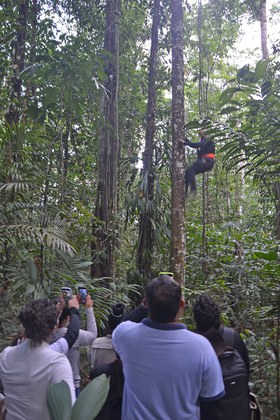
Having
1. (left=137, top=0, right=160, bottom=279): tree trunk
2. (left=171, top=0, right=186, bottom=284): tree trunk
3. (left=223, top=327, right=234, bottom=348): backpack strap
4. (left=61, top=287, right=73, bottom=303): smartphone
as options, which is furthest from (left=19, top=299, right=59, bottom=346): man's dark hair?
(left=137, top=0, right=160, bottom=279): tree trunk

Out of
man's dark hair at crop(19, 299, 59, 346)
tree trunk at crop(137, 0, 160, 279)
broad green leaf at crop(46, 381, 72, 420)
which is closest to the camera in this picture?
broad green leaf at crop(46, 381, 72, 420)

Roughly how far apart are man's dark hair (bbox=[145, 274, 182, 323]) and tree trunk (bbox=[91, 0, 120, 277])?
3.96 m

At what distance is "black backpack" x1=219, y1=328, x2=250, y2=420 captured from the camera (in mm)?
2207

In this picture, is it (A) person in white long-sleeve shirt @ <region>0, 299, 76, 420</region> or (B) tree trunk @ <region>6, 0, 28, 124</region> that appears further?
(B) tree trunk @ <region>6, 0, 28, 124</region>

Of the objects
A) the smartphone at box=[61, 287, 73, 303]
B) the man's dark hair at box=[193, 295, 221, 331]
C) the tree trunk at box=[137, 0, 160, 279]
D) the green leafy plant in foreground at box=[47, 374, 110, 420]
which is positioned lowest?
the green leafy plant in foreground at box=[47, 374, 110, 420]

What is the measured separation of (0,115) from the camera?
5879mm

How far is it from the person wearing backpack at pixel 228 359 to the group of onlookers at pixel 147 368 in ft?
0.56

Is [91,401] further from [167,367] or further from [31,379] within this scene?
[31,379]

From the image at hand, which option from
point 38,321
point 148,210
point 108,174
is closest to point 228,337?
point 38,321

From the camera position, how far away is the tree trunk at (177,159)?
4867mm

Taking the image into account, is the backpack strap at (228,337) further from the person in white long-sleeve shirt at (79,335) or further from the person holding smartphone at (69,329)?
the person in white long-sleeve shirt at (79,335)

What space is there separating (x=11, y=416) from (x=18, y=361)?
0.25 m

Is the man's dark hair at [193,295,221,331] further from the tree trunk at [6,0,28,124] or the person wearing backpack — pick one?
the tree trunk at [6,0,28,124]

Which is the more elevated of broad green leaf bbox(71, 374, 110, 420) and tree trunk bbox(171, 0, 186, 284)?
tree trunk bbox(171, 0, 186, 284)
